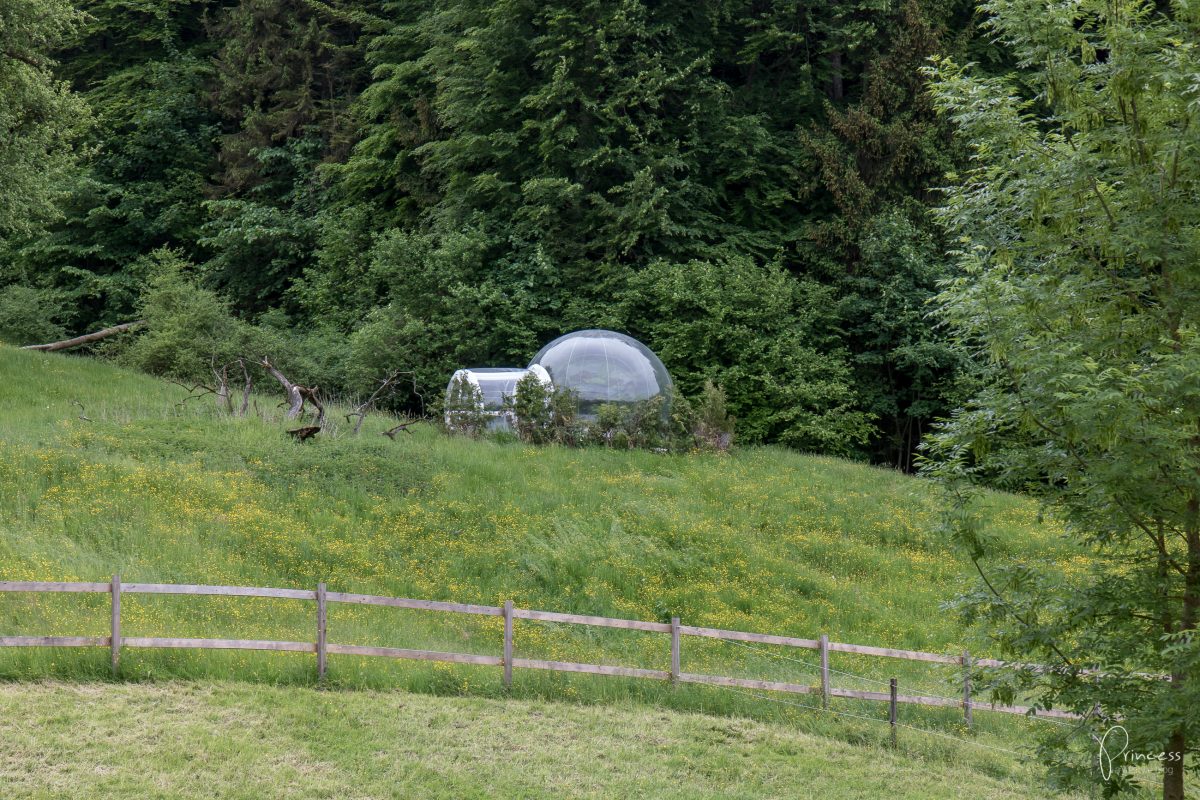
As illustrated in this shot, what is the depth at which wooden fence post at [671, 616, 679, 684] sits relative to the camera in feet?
48.6

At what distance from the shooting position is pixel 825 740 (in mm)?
14414

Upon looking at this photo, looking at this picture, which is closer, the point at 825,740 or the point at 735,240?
the point at 825,740

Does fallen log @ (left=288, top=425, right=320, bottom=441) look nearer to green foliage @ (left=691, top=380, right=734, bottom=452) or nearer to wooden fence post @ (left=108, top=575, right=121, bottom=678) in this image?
green foliage @ (left=691, top=380, right=734, bottom=452)

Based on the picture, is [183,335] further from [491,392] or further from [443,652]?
[443,652]

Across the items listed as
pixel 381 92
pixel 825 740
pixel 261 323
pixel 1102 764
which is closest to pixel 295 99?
pixel 381 92

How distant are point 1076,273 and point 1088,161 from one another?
1058 millimetres

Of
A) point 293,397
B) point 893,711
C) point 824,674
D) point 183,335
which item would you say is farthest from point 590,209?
point 893,711

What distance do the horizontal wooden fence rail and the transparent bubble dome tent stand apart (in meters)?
15.7

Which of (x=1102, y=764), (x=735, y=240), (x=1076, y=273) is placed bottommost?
(x=1102, y=764)

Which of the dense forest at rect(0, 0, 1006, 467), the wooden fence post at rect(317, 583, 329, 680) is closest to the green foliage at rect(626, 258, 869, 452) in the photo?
the dense forest at rect(0, 0, 1006, 467)

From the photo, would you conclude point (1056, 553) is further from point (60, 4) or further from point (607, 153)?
point (60, 4)

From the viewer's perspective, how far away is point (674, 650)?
1503 centimetres

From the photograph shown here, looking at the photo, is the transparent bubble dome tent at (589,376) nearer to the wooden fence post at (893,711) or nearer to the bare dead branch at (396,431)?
the bare dead branch at (396,431)

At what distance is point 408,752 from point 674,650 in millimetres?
4224
